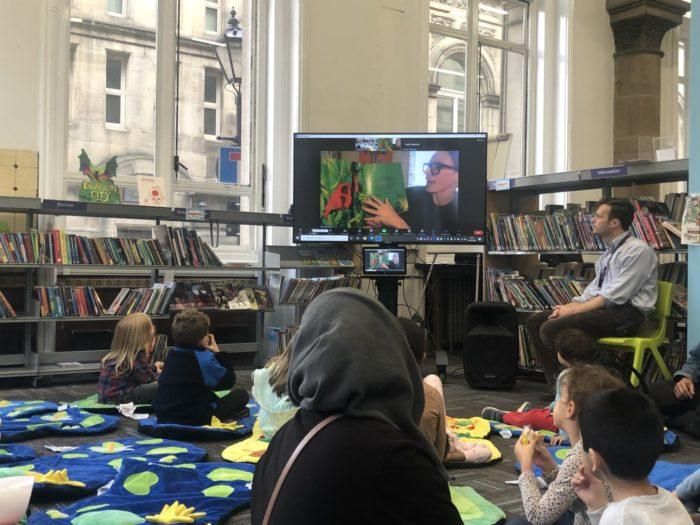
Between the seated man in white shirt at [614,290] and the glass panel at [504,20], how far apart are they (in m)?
4.48

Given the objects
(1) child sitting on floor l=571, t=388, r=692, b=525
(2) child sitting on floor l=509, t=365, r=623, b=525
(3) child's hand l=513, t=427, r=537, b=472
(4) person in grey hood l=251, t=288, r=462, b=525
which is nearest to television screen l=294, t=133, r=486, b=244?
(2) child sitting on floor l=509, t=365, r=623, b=525

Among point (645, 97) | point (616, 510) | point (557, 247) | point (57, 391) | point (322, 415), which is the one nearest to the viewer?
point (322, 415)

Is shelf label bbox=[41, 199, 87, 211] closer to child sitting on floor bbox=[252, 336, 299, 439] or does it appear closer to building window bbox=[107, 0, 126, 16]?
building window bbox=[107, 0, 126, 16]

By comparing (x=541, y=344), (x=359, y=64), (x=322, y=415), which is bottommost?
(x=541, y=344)

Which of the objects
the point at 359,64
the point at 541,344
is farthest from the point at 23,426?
the point at 359,64

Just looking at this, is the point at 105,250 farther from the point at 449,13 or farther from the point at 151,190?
the point at 449,13

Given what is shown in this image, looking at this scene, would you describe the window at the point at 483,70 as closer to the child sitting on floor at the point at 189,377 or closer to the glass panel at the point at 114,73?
the glass panel at the point at 114,73

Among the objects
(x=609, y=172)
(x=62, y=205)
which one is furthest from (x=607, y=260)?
(x=62, y=205)

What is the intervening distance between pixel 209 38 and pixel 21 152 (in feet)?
7.55

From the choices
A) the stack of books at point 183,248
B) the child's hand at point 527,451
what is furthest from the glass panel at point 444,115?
the child's hand at point 527,451

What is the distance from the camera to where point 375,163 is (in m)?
6.10

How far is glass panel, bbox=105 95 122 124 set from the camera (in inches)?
256

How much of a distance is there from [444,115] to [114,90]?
353 centimetres

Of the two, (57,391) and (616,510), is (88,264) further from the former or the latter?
(616,510)
